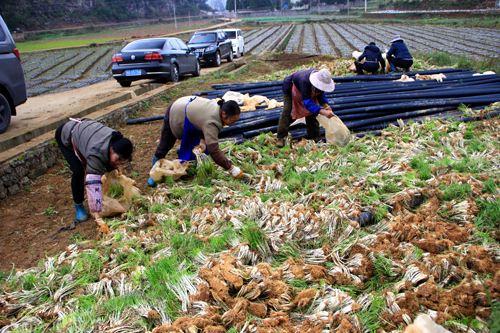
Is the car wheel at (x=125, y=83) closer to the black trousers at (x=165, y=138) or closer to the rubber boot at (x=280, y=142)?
the rubber boot at (x=280, y=142)

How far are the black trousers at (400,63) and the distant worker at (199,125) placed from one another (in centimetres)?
849

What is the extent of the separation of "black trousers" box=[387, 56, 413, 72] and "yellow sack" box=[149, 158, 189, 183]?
8.92m

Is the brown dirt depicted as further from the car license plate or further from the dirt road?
the car license plate

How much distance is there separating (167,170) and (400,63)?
362 inches

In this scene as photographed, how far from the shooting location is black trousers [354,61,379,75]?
12.8m

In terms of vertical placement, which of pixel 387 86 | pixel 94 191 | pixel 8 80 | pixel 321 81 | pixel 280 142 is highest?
pixel 8 80

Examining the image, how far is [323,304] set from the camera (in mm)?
3203

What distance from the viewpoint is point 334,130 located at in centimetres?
705

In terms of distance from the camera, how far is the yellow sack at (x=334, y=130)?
705 centimetres

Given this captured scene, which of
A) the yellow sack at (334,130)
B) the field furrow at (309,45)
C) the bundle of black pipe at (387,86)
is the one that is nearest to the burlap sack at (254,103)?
the bundle of black pipe at (387,86)

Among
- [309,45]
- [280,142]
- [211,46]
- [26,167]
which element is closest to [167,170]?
[280,142]

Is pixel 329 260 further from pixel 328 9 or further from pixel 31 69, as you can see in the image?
pixel 328 9

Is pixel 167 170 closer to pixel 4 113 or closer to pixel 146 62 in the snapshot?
pixel 4 113

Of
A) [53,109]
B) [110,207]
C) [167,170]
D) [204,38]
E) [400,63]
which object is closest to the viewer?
[110,207]
